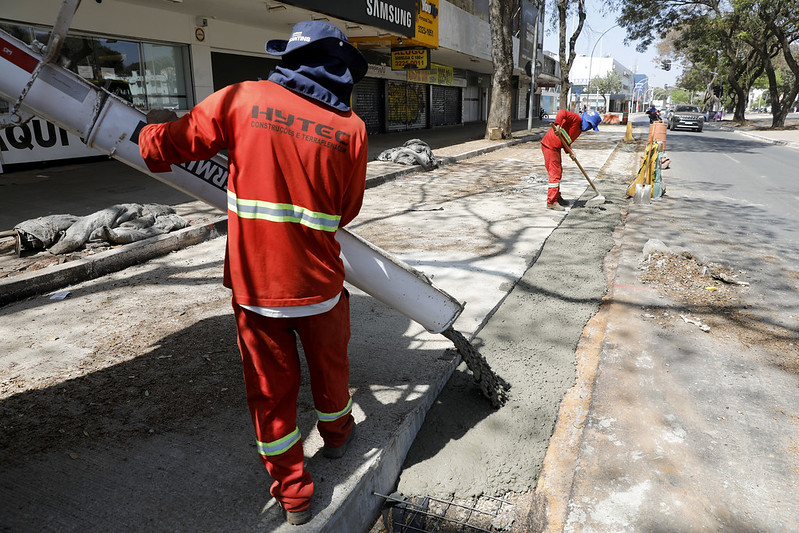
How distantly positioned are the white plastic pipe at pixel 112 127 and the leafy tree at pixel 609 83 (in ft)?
273

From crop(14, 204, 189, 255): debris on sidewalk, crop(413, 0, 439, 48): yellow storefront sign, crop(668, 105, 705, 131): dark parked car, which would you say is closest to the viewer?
crop(14, 204, 189, 255): debris on sidewalk

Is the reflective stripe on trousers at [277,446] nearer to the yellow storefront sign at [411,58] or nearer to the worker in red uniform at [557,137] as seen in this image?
the worker in red uniform at [557,137]

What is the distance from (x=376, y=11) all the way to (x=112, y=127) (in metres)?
11.8

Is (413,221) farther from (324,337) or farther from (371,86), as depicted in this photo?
(371,86)

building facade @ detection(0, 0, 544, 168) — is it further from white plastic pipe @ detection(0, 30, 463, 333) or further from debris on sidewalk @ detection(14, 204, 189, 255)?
white plastic pipe @ detection(0, 30, 463, 333)

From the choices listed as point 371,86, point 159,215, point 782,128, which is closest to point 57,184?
point 159,215

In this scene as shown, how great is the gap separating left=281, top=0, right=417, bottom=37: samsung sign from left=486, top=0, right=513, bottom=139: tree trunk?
5176mm

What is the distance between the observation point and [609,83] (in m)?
79.1

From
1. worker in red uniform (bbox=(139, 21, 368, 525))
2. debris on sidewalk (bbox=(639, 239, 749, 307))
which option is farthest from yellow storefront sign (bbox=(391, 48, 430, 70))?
worker in red uniform (bbox=(139, 21, 368, 525))

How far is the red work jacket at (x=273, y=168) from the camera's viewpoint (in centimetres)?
179

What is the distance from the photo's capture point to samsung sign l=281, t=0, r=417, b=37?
10446 millimetres

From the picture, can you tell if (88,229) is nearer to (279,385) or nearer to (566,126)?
(279,385)

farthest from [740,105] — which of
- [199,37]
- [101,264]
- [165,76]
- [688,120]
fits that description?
[101,264]

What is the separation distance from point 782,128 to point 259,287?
3904cm
